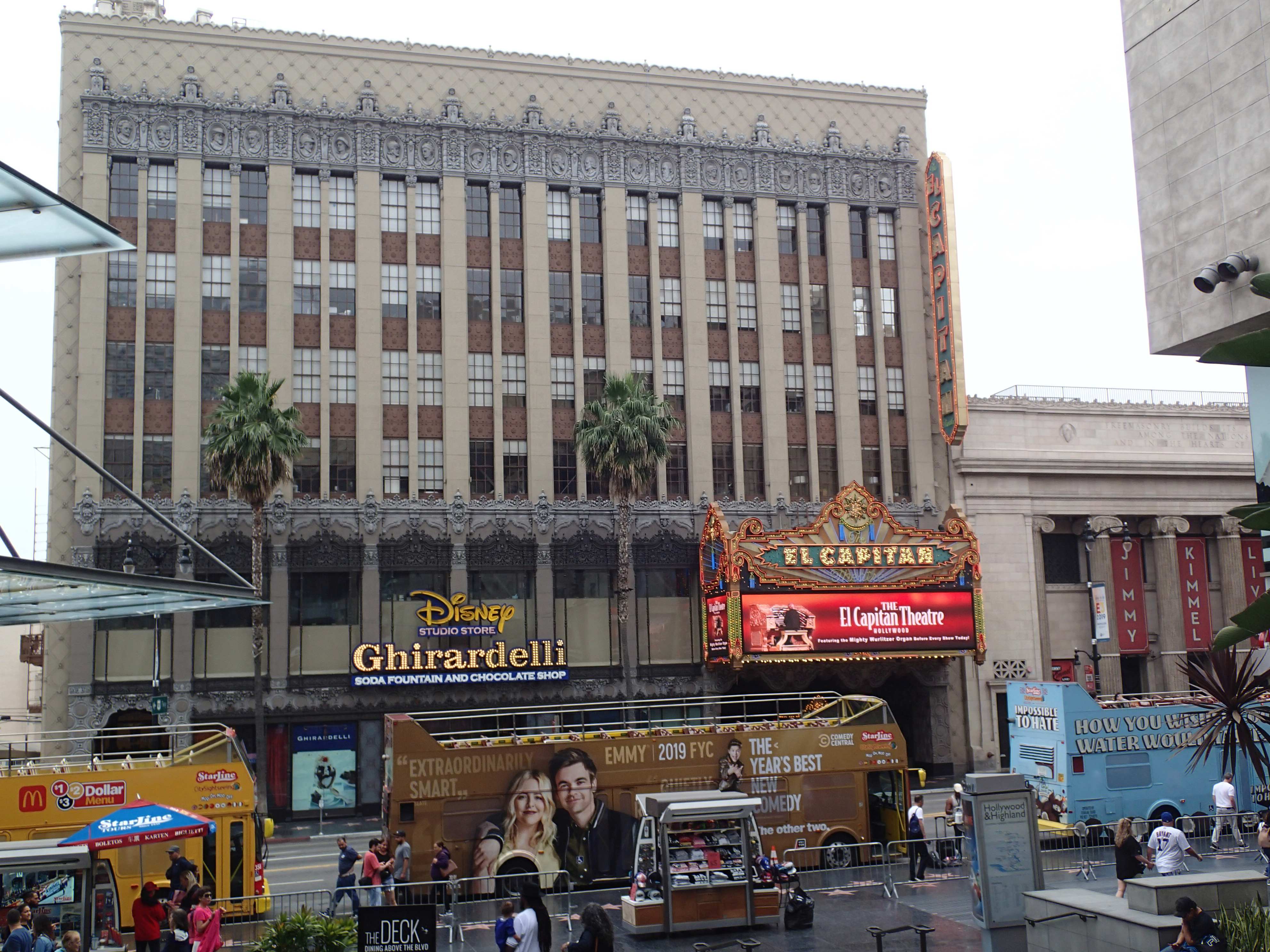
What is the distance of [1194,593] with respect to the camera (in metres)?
59.9

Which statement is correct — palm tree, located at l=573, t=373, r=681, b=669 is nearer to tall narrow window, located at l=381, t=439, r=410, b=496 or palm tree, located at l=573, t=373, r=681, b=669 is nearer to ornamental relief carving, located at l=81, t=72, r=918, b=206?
tall narrow window, located at l=381, t=439, r=410, b=496

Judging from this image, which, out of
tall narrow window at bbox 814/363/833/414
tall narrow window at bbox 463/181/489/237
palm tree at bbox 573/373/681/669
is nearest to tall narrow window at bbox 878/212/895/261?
tall narrow window at bbox 814/363/833/414

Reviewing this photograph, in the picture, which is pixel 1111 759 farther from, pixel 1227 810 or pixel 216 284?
pixel 216 284

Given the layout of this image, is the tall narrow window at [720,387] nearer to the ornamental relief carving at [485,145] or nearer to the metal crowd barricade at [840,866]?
the ornamental relief carving at [485,145]

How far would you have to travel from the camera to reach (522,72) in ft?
182

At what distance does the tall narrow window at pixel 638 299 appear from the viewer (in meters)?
55.9

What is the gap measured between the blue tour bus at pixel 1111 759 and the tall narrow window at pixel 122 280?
38729mm

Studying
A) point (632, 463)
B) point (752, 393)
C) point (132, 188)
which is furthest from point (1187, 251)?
point (132, 188)

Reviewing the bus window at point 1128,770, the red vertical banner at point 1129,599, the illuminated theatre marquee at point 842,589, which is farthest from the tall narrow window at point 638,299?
the bus window at point 1128,770

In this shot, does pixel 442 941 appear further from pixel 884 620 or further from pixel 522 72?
pixel 522 72

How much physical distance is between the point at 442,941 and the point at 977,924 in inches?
424

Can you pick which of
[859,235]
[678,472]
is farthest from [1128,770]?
[859,235]

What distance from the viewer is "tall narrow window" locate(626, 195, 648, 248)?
185ft

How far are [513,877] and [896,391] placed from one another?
124ft
